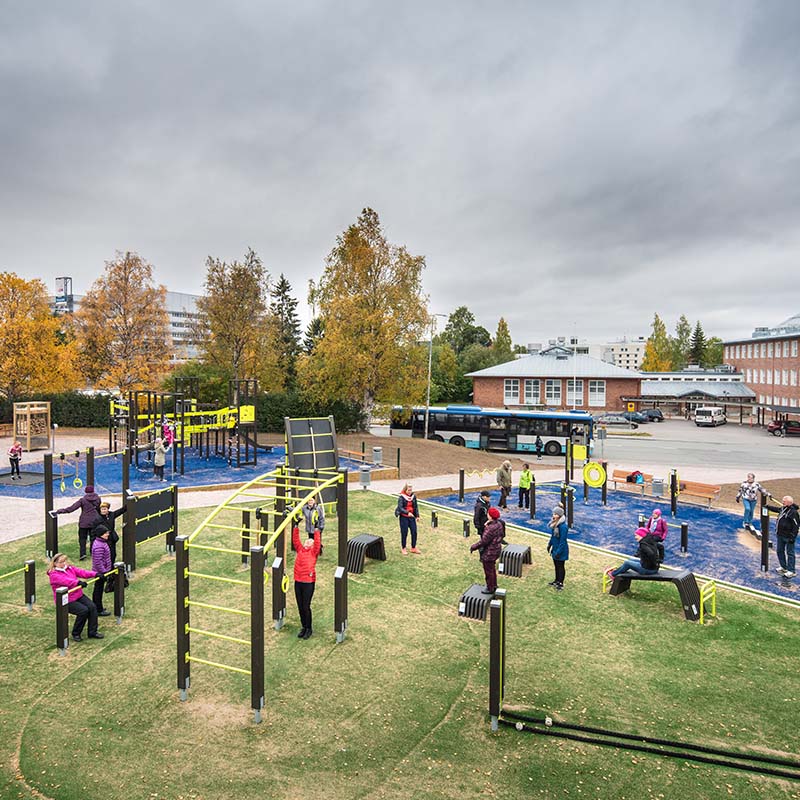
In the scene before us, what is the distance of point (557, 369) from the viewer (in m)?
66.5

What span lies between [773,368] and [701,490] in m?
50.8

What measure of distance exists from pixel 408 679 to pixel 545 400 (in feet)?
198

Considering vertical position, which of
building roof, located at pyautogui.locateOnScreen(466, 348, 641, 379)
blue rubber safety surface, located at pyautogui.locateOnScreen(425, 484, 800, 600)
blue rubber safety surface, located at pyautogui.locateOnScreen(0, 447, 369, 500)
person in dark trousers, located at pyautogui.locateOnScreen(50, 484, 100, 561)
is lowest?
Answer: blue rubber safety surface, located at pyautogui.locateOnScreen(425, 484, 800, 600)

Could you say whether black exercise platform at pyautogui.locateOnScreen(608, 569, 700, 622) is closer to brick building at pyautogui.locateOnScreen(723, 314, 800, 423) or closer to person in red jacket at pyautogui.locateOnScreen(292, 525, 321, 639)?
person in red jacket at pyautogui.locateOnScreen(292, 525, 321, 639)

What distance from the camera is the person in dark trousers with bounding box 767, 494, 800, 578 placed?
41.0 ft

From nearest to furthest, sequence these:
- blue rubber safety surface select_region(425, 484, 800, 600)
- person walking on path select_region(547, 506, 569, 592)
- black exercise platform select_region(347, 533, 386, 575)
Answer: person walking on path select_region(547, 506, 569, 592)
black exercise platform select_region(347, 533, 386, 575)
blue rubber safety surface select_region(425, 484, 800, 600)

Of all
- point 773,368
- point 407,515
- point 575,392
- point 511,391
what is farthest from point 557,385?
point 407,515

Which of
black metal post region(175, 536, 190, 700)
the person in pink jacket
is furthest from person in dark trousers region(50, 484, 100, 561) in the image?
black metal post region(175, 536, 190, 700)

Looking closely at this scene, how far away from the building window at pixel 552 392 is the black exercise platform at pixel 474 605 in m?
57.6

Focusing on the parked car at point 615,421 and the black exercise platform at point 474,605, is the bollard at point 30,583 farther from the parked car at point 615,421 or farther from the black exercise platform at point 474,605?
the parked car at point 615,421

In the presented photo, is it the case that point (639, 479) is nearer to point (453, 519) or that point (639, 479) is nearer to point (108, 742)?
point (453, 519)

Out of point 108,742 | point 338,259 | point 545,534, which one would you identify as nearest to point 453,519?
point 545,534

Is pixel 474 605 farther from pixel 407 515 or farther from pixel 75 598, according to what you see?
pixel 75 598

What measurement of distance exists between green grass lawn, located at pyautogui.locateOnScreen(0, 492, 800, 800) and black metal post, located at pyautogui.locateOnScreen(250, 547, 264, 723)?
12.1 inches
